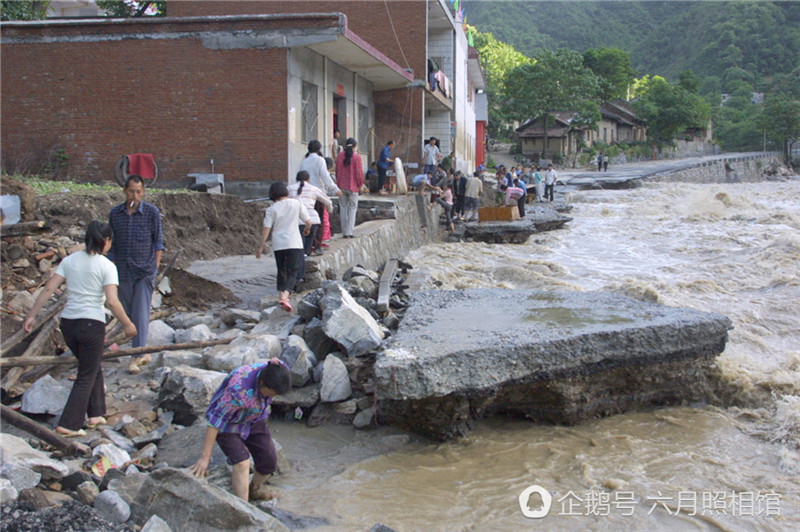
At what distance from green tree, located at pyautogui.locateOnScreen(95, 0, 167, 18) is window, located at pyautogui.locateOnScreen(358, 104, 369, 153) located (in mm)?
11069

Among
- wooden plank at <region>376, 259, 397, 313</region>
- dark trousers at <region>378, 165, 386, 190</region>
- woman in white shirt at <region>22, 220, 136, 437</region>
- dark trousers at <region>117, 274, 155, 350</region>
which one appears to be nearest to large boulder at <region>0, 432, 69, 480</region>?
woman in white shirt at <region>22, 220, 136, 437</region>

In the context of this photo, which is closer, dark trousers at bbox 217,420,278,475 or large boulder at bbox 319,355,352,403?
dark trousers at bbox 217,420,278,475

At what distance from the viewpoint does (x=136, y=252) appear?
5246mm

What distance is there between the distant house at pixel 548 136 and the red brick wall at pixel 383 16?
103ft

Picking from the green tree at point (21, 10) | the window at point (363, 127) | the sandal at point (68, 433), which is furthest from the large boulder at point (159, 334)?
the green tree at point (21, 10)

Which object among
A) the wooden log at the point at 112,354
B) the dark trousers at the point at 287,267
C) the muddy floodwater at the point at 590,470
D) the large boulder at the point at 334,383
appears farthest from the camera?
the dark trousers at the point at 287,267

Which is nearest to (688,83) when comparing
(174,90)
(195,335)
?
(174,90)

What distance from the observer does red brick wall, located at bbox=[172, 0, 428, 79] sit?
2105 cm

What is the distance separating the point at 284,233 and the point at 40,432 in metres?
3.34

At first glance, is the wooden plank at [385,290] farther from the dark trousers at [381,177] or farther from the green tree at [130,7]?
the green tree at [130,7]

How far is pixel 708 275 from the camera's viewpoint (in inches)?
521

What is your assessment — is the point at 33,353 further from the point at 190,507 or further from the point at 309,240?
the point at 309,240

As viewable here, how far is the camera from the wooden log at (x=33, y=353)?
447cm

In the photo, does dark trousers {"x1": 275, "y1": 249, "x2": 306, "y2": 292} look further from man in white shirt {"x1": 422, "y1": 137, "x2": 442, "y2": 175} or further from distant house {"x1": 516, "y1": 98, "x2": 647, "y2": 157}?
distant house {"x1": 516, "y1": 98, "x2": 647, "y2": 157}
